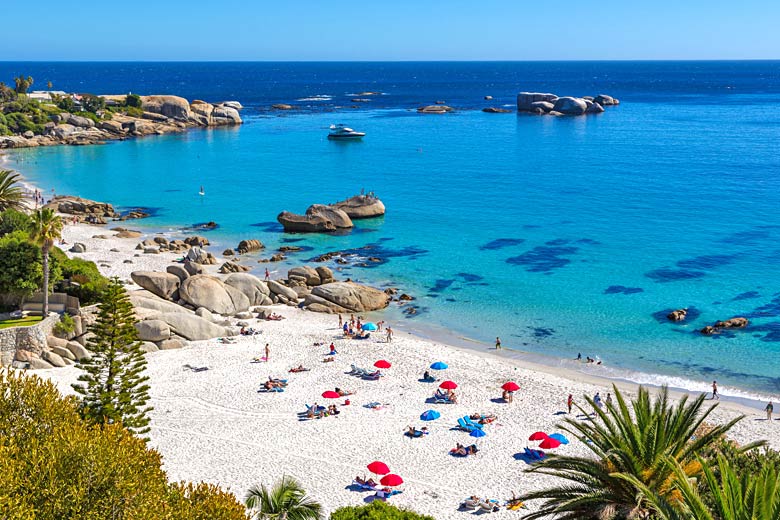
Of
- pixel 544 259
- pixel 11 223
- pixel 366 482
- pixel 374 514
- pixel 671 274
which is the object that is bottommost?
pixel 366 482

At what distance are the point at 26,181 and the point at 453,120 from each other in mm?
82114

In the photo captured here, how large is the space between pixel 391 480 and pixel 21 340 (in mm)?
18682

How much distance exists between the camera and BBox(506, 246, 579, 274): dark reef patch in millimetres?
51906

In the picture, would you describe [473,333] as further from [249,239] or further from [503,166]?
[503,166]

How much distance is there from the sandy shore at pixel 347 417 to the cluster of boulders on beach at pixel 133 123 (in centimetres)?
7949

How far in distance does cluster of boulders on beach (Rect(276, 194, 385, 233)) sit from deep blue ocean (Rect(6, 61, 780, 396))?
134 centimetres

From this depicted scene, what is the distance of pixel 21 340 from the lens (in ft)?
108

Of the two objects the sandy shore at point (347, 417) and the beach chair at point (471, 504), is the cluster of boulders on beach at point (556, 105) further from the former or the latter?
the beach chair at point (471, 504)

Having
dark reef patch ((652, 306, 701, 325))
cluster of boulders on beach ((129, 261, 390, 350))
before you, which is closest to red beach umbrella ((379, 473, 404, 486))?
cluster of boulders on beach ((129, 261, 390, 350))

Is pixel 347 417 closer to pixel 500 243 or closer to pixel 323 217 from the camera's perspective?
pixel 500 243

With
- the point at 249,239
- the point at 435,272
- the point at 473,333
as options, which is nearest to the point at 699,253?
the point at 435,272

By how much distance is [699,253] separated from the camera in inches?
2146

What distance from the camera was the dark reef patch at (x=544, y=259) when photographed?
170 ft

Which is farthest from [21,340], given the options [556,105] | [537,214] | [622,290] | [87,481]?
[556,105]
